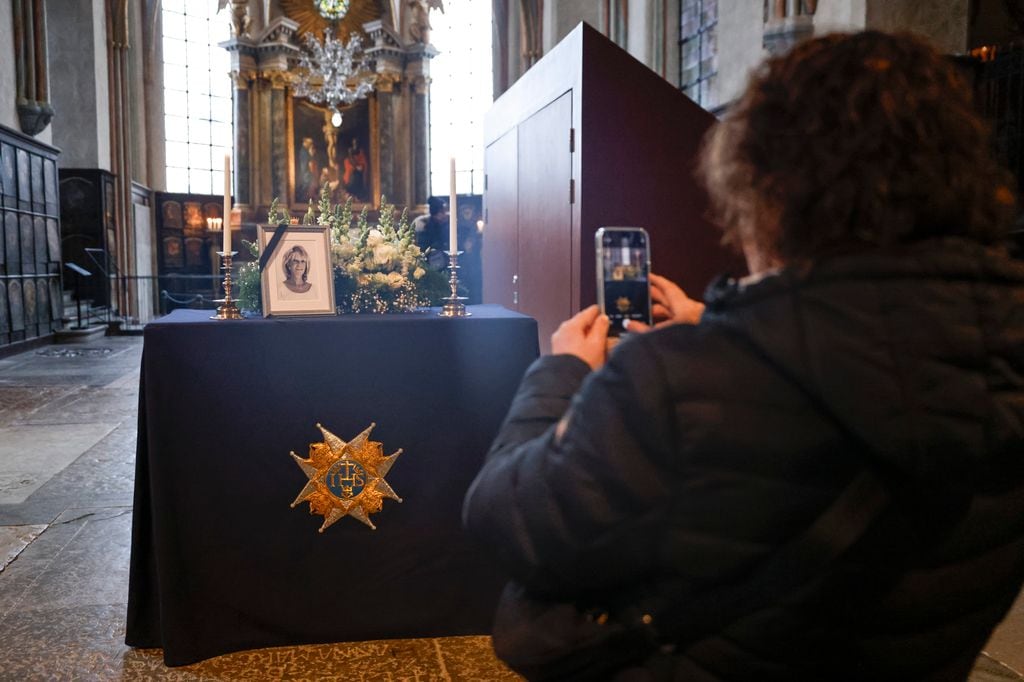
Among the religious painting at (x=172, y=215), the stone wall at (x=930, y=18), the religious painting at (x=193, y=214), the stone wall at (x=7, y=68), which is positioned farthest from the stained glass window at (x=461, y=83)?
the stone wall at (x=930, y=18)

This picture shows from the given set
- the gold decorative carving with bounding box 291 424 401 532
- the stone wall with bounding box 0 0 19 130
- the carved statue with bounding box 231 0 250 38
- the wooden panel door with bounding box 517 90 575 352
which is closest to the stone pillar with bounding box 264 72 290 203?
the carved statue with bounding box 231 0 250 38

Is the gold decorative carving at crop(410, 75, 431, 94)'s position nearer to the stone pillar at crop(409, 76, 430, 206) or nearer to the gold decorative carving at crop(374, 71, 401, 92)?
the stone pillar at crop(409, 76, 430, 206)

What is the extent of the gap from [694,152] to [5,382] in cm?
748

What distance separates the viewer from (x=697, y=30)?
9234mm

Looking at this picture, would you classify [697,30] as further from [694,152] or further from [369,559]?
[369,559]

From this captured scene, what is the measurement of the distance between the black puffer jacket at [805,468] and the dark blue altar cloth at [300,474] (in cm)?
149

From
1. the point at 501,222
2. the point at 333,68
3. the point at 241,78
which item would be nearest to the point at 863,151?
the point at 501,222

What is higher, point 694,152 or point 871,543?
point 694,152

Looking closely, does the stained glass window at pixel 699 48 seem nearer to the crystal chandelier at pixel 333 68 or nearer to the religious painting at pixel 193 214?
the crystal chandelier at pixel 333 68

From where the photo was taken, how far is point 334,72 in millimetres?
17250

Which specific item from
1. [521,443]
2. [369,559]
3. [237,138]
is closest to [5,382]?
[369,559]

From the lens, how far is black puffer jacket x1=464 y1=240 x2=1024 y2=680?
31.2 inches

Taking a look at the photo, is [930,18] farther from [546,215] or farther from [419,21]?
[419,21]

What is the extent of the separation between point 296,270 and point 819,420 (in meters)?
2.00
